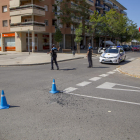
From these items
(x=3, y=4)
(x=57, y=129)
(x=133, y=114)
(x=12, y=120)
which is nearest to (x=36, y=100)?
(x=12, y=120)

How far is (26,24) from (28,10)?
2537 mm

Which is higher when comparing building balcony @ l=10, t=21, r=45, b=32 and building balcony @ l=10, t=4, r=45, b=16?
building balcony @ l=10, t=4, r=45, b=16

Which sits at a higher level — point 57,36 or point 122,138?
point 57,36

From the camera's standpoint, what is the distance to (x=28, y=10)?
33438mm

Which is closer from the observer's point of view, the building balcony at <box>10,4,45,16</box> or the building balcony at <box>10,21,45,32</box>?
the building balcony at <box>10,4,45,16</box>

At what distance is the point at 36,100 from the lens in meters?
5.80

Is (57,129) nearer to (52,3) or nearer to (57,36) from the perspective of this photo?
(57,36)

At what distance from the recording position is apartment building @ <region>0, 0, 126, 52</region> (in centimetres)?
3397

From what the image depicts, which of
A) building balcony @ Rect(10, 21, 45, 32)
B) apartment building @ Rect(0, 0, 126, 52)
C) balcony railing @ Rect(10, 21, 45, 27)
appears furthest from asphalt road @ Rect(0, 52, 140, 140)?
apartment building @ Rect(0, 0, 126, 52)

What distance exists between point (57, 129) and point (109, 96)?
3077mm

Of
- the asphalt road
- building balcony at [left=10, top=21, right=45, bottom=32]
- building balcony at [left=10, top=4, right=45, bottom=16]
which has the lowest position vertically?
the asphalt road

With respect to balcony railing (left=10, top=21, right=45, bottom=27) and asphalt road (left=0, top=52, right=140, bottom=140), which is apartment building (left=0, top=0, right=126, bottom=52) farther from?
asphalt road (left=0, top=52, right=140, bottom=140)

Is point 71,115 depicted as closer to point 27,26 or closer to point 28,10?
point 27,26

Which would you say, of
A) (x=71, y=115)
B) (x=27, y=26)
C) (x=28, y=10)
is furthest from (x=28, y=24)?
(x=71, y=115)
